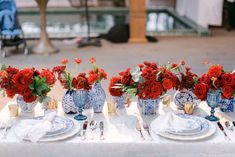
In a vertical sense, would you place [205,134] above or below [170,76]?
below

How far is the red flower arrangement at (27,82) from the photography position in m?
1.88

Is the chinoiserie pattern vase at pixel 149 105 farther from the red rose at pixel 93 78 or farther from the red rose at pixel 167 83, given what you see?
the red rose at pixel 93 78

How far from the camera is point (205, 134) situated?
175 centimetres

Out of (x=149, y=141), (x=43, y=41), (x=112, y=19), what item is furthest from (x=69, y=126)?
(x=112, y=19)

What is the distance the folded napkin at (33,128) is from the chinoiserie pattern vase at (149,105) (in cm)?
44

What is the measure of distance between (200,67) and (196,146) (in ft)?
11.3

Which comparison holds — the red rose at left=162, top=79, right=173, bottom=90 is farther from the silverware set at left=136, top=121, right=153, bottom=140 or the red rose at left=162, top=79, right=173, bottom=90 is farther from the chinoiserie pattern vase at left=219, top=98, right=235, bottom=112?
the chinoiserie pattern vase at left=219, top=98, right=235, bottom=112

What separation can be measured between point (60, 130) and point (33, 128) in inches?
4.6

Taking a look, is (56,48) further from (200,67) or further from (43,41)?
(200,67)

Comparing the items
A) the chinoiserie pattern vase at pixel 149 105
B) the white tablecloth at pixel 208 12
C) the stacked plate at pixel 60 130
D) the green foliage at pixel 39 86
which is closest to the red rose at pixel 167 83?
the chinoiserie pattern vase at pixel 149 105

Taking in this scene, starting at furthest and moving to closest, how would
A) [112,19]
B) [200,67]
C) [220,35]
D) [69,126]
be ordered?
[112,19] → [220,35] → [200,67] → [69,126]

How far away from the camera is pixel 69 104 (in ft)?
6.57

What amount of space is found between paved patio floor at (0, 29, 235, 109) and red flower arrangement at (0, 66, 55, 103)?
2765mm

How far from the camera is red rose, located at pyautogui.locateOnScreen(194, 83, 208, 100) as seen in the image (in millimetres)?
1916
